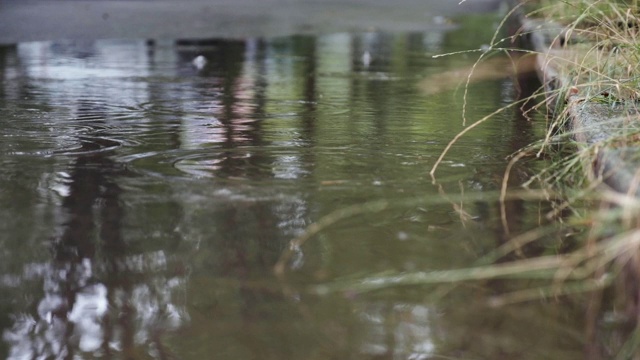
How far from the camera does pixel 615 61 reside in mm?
4773

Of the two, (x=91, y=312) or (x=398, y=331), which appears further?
(x=91, y=312)

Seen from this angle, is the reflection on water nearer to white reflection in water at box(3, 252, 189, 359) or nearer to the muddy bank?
white reflection in water at box(3, 252, 189, 359)

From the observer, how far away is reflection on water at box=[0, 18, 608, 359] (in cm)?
237

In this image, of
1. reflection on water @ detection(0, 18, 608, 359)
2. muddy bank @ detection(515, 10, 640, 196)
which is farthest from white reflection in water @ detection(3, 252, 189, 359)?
muddy bank @ detection(515, 10, 640, 196)

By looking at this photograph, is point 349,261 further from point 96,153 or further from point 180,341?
point 96,153

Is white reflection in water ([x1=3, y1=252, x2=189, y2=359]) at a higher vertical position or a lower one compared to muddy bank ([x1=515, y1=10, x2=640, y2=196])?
lower

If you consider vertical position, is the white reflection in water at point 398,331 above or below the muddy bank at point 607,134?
below

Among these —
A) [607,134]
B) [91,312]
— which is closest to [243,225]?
[91,312]

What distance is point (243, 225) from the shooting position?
3.29 metres

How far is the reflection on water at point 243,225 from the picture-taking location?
2.37m

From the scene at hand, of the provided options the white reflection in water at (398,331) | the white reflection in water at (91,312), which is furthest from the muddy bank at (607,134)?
the white reflection in water at (91,312)

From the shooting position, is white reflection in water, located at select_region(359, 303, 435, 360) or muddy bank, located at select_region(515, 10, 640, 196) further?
muddy bank, located at select_region(515, 10, 640, 196)

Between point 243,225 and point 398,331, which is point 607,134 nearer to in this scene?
point 243,225

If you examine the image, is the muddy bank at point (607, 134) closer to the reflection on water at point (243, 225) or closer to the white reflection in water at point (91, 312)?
the reflection on water at point (243, 225)
